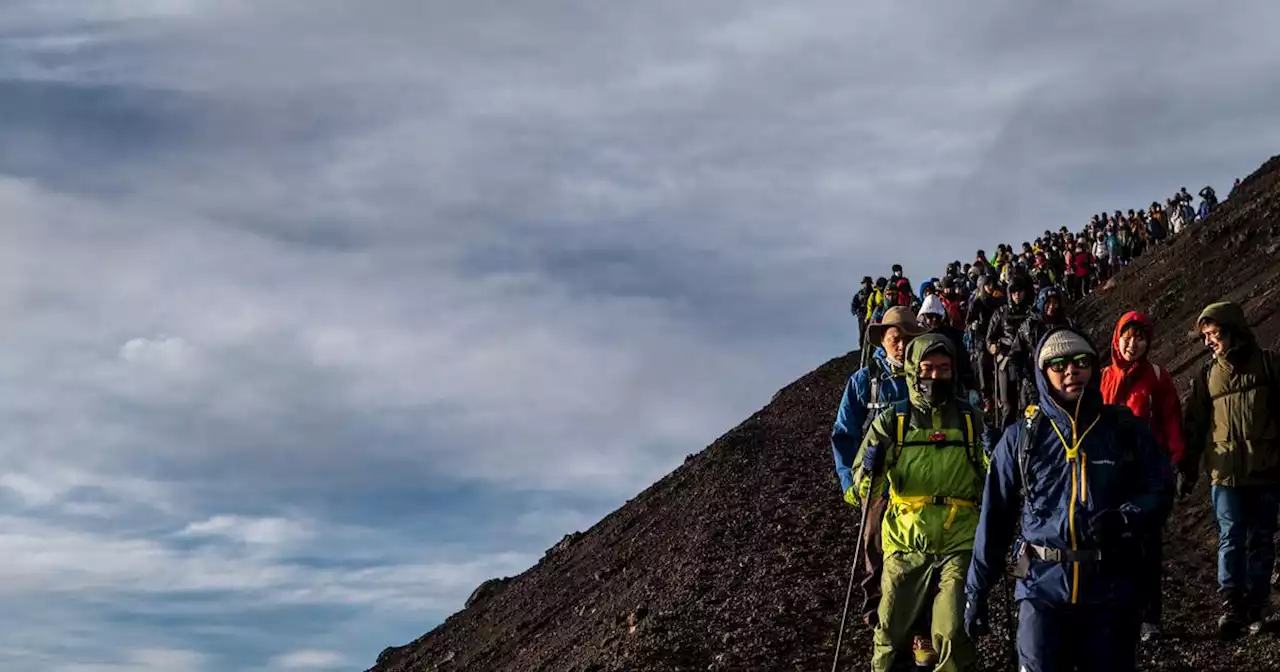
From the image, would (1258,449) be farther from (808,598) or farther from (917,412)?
(808,598)

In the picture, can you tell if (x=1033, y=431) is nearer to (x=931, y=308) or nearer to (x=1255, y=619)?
(x=1255, y=619)

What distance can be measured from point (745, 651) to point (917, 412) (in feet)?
16.3

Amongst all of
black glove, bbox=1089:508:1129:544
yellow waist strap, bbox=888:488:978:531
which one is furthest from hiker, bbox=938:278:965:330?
black glove, bbox=1089:508:1129:544

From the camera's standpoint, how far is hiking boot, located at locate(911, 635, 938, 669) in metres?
8.74

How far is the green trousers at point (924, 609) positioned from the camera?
841 centimetres

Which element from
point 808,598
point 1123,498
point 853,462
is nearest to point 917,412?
point 853,462

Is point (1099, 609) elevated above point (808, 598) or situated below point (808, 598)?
below

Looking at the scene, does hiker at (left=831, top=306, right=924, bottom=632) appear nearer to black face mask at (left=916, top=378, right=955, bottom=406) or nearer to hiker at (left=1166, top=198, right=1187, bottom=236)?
Answer: black face mask at (left=916, top=378, right=955, bottom=406)

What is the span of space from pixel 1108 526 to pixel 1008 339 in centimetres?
887

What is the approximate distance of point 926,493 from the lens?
8969 millimetres

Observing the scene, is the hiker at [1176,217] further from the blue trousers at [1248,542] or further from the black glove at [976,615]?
the black glove at [976,615]

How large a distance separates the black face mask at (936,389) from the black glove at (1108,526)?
2337 mm

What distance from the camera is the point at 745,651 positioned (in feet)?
43.3

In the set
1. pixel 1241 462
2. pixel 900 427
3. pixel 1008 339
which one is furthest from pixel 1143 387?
pixel 1008 339
